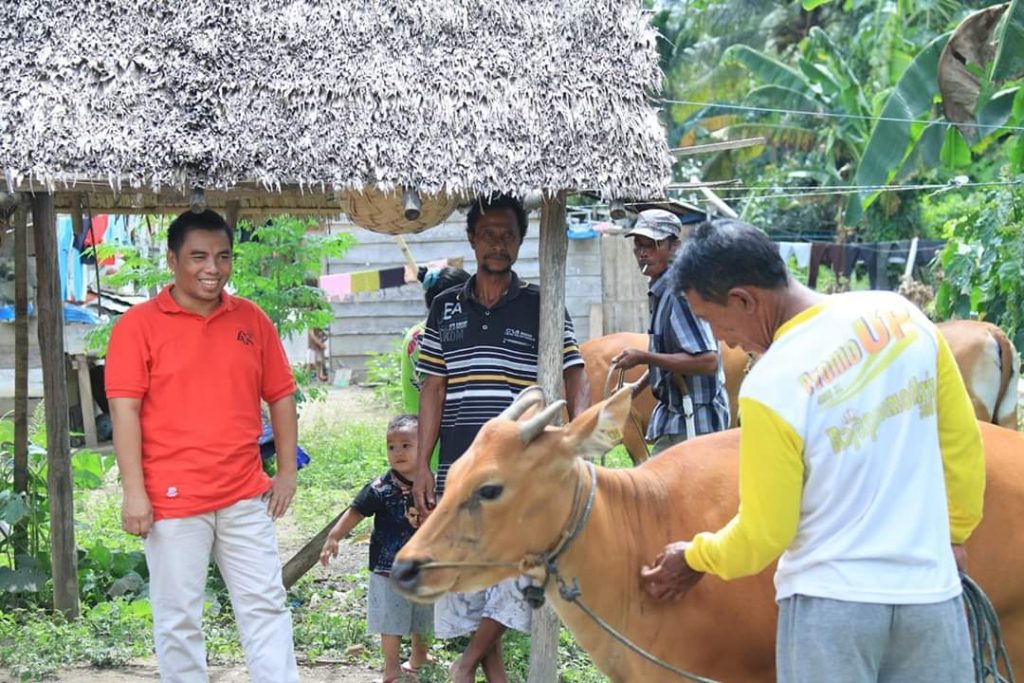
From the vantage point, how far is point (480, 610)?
5508 mm

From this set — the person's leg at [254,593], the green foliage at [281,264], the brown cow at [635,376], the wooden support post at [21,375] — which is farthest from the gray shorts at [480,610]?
the green foliage at [281,264]

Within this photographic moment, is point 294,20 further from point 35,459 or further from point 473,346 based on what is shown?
point 35,459

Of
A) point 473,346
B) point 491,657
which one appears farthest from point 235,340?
point 491,657

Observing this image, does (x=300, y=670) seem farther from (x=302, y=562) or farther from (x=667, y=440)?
(x=667, y=440)

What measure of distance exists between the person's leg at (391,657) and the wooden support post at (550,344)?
801 millimetres

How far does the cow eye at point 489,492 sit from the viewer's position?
375 cm

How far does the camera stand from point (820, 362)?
9.78ft

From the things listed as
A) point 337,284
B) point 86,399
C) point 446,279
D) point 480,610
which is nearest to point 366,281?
point 337,284

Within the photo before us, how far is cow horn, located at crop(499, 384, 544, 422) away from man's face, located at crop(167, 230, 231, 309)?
1459 millimetres

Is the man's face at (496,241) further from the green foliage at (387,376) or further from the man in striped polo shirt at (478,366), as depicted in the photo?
the green foliage at (387,376)

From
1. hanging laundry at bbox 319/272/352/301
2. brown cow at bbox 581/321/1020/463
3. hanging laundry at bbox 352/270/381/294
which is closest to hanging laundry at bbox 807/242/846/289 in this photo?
hanging laundry at bbox 352/270/381/294

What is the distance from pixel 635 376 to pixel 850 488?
7.36m

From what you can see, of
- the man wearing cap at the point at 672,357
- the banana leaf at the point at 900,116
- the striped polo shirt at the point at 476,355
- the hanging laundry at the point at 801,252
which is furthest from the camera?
the hanging laundry at the point at 801,252

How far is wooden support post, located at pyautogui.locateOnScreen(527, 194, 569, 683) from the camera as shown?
5383 mm
